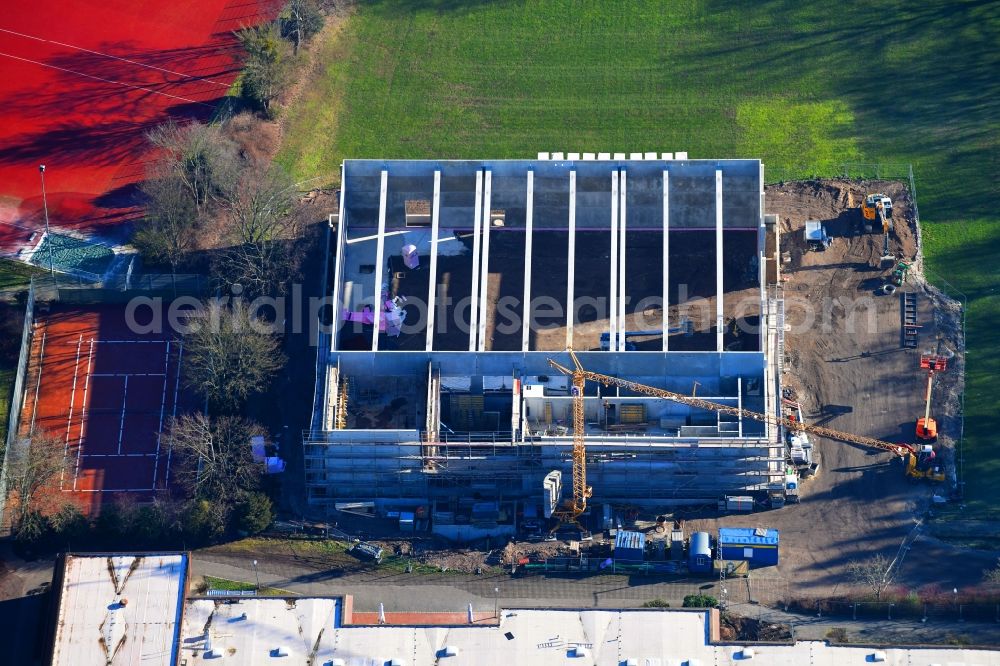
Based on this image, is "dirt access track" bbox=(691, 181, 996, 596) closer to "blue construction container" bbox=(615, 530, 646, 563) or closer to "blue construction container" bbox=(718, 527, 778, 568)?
"blue construction container" bbox=(718, 527, 778, 568)

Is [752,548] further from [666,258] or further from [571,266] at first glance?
[571,266]

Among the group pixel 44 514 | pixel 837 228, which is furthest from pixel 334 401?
pixel 837 228

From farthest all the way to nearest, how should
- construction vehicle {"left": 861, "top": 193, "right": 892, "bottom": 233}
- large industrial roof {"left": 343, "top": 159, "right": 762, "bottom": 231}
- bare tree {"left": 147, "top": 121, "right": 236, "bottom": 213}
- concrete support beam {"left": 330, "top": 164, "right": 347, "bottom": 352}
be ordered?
bare tree {"left": 147, "top": 121, "right": 236, "bottom": 213} → construction vehicle {"left": 861, "top": 193, "right": 892, "bottom": 233} → large industrial roof {"left": 343, "top": 159, "right": 762, "bottom": 231} → concrete support beam {"left": 330, "top": 164, "right": 347, "bottom": 352}

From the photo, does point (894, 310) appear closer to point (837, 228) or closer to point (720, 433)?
point (837, 228)

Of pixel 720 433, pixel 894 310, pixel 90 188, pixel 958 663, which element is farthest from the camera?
pixel 90 188

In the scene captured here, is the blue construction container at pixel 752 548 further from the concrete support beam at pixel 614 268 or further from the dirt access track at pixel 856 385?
the concrete support beam at pixel 614 268

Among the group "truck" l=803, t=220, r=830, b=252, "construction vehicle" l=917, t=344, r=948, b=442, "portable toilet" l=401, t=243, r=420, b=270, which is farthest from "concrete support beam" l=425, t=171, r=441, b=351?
"construction vehicle" l=917, t=344, r=948, b=442
